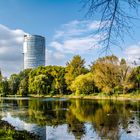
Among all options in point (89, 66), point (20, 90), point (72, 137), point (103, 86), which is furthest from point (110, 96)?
point (72, 137)

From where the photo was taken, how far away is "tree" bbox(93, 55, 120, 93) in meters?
92.0

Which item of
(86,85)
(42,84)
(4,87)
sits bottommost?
(86,85)

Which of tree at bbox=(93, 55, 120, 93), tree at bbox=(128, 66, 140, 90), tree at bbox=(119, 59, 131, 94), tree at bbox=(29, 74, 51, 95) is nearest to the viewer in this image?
tree at bbox=(119, 59, 131, 94)

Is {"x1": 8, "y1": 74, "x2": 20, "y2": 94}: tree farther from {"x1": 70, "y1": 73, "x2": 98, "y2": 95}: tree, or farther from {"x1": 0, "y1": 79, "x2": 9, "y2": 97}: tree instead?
{"x1": 70, "y1": 73, "x2": 98, "y2": 95}: tree

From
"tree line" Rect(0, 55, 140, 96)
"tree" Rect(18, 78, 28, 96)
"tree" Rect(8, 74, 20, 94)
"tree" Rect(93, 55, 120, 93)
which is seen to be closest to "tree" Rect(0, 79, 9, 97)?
"tree line" Rect(0, 55, 140, 96)

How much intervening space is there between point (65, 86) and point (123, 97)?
34726 mm

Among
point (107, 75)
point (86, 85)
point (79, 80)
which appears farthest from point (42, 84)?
point (107, 75)

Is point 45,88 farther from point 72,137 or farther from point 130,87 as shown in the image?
point 72,137

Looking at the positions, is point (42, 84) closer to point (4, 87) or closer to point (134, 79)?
point (4, 87)

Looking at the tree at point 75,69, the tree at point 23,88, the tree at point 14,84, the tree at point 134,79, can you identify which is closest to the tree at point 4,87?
the tree at point 14,84

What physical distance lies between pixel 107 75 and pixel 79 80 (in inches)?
423

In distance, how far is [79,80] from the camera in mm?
100750

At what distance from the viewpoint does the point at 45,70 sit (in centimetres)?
12988

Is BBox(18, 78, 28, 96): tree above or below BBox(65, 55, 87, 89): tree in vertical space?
below
